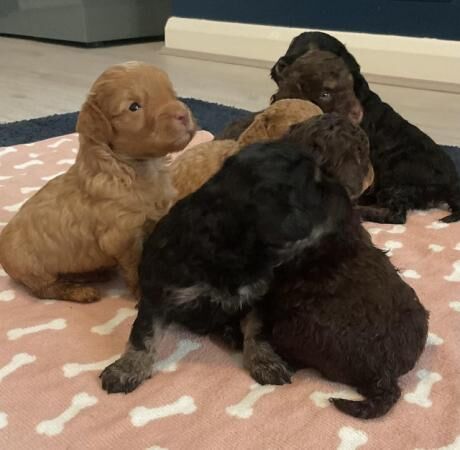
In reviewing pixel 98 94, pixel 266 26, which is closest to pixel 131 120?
pixel 98 94

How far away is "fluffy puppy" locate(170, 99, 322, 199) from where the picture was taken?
7.88ft

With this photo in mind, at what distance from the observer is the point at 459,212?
9.87 ft

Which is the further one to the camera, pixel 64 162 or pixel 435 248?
pixel 64 162

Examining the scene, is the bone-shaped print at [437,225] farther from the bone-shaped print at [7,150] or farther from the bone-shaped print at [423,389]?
the bone-shaped print at [7,150]

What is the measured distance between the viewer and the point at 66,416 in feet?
5.56

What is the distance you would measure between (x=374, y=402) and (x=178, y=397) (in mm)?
519

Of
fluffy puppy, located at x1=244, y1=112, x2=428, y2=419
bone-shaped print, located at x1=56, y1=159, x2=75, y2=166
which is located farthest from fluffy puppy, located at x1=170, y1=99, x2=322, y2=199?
bone-shaped print, located at x1=56, y1=159, x2=75, y2=166

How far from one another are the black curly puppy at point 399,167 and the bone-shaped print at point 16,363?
67.1 inches

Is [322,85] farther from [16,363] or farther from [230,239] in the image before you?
[16,363]

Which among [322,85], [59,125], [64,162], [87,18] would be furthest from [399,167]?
[87,18]

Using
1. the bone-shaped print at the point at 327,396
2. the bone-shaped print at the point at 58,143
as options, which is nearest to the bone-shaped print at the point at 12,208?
the bone-shaped print at the point at 58,143

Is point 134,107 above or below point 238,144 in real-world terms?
above

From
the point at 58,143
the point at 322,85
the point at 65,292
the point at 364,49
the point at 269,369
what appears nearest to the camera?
the point at 269,369

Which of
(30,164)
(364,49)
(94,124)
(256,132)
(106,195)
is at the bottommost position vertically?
(30,164)
